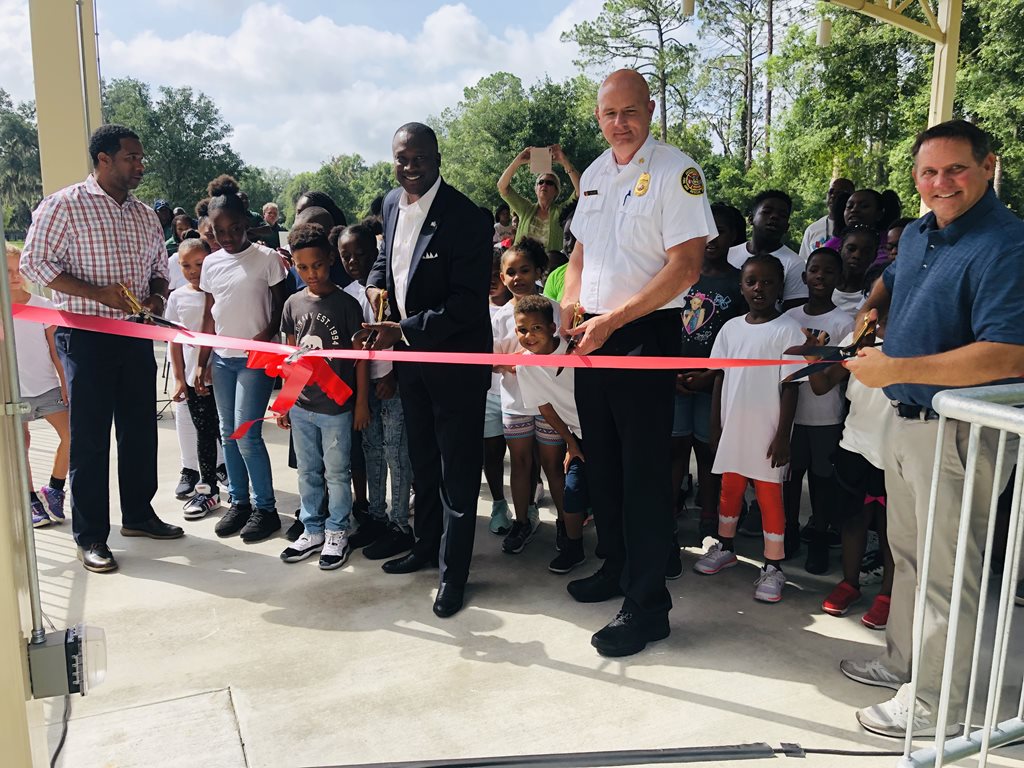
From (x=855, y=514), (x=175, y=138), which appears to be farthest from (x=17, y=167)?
(x=175, y=138)

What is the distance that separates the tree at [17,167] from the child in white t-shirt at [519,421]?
224 centimetres

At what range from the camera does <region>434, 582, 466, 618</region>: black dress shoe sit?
11.5 feet

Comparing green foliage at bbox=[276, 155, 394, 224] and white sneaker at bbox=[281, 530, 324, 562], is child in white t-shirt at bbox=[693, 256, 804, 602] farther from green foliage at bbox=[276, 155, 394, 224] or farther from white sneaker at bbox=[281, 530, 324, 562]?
green foliage at bbox=[276, 155, 394, 224]

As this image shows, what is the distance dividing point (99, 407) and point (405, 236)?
1876 mm

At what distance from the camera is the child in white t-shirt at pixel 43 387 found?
4.74m

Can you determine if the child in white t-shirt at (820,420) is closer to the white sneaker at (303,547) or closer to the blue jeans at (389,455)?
the blue jeans at (389,455)

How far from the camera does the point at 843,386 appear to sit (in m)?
3.94

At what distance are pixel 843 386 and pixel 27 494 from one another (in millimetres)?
3447

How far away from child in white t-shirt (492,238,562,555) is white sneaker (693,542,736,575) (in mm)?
878

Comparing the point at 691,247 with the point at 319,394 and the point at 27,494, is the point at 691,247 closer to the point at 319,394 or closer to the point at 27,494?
the point at 319,394

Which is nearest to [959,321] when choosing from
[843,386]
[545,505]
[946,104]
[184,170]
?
[843,386]

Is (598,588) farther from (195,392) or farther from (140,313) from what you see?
(195,392)

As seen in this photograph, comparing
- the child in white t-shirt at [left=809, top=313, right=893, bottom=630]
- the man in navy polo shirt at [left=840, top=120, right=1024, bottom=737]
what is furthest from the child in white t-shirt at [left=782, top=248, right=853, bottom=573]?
the man in navy polo shirt at [left=840, top=120, right=1024, bottom=737]

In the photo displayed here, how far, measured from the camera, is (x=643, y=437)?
10.4 feet
